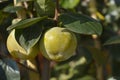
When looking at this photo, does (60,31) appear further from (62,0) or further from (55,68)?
(55,68)

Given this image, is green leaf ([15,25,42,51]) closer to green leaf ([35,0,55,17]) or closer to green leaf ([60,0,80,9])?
green leaf ([35,0,55,17])

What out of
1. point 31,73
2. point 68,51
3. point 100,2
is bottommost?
point 100,2

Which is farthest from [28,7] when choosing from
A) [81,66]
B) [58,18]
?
[81,66]

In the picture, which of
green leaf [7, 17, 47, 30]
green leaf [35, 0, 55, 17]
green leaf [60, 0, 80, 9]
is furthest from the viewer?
green leaf [60, 0, 80, 9]

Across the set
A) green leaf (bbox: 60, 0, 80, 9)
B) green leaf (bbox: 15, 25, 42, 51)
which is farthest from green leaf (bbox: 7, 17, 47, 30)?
green leaf (bbox: 60, 0, 80, 9)

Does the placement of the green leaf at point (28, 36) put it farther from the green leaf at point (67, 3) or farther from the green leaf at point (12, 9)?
the green leaf at point (67, 3)

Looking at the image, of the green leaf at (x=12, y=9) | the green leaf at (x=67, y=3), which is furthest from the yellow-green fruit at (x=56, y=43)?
the green leaf at (x=67, y=3)
